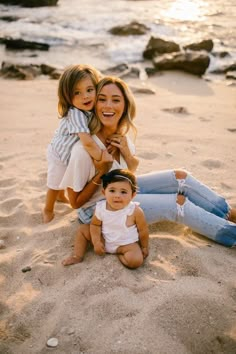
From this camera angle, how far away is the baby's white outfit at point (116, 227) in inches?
120

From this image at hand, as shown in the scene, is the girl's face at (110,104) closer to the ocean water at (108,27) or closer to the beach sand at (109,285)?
the beach sand at (109,285)

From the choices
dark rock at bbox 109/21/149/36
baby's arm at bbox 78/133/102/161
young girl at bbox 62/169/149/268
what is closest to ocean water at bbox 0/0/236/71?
dark rock at bbox 109/21/149/36

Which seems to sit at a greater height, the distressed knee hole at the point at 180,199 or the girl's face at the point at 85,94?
the girl's face at the point at 85,94

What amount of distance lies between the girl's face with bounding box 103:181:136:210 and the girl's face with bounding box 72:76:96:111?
78 centimetres

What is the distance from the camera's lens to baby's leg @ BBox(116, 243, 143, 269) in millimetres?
2953

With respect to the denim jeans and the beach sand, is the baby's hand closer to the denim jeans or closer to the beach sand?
the beach sand

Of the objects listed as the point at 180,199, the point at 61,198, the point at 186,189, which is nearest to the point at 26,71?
the point at 61,198

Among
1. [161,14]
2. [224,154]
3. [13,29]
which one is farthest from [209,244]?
[161,14]

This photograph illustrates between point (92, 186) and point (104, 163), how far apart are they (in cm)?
21

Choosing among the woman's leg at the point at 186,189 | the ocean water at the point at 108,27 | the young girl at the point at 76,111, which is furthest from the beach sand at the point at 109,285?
the ocean water at the point at 108,27

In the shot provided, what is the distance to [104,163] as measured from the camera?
323 centimetres

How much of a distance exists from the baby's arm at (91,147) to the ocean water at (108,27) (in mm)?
6622

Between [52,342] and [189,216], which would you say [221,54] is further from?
[52,342]

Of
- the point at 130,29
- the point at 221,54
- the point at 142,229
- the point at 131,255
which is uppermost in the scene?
the point at 130,29
